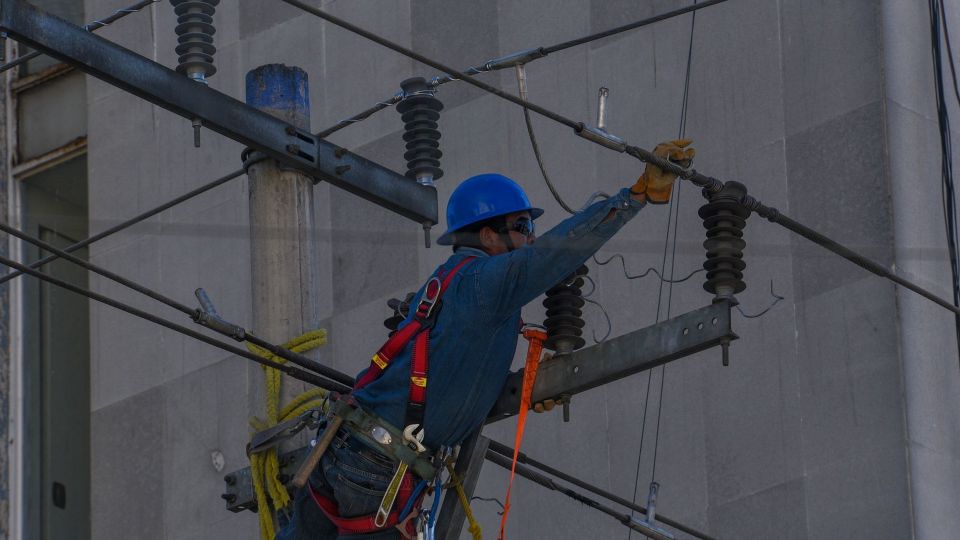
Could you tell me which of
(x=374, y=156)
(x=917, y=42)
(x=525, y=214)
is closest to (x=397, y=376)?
(x=525, y=214)

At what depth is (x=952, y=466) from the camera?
13172mm

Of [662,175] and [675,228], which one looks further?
[675,228]

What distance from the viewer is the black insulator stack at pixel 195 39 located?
11.0 m

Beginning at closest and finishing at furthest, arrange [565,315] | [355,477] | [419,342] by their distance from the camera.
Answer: [419,342], [355,477], [565,315]

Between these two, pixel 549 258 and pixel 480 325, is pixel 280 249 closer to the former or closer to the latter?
pixel 480 325

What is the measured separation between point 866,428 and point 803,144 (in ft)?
6.52

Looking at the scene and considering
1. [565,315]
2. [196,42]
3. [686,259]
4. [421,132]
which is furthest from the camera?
[686,259]

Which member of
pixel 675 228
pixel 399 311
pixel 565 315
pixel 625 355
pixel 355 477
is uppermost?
pixel 675 228

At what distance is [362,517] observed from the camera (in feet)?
33.7

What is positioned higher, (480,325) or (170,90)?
(170,90)

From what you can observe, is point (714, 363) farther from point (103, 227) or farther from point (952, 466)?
point (103, 227)

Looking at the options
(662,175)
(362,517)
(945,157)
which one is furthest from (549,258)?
(945,157)

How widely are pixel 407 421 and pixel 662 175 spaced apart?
5.59 ft

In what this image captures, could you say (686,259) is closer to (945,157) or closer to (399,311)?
(945,157)
